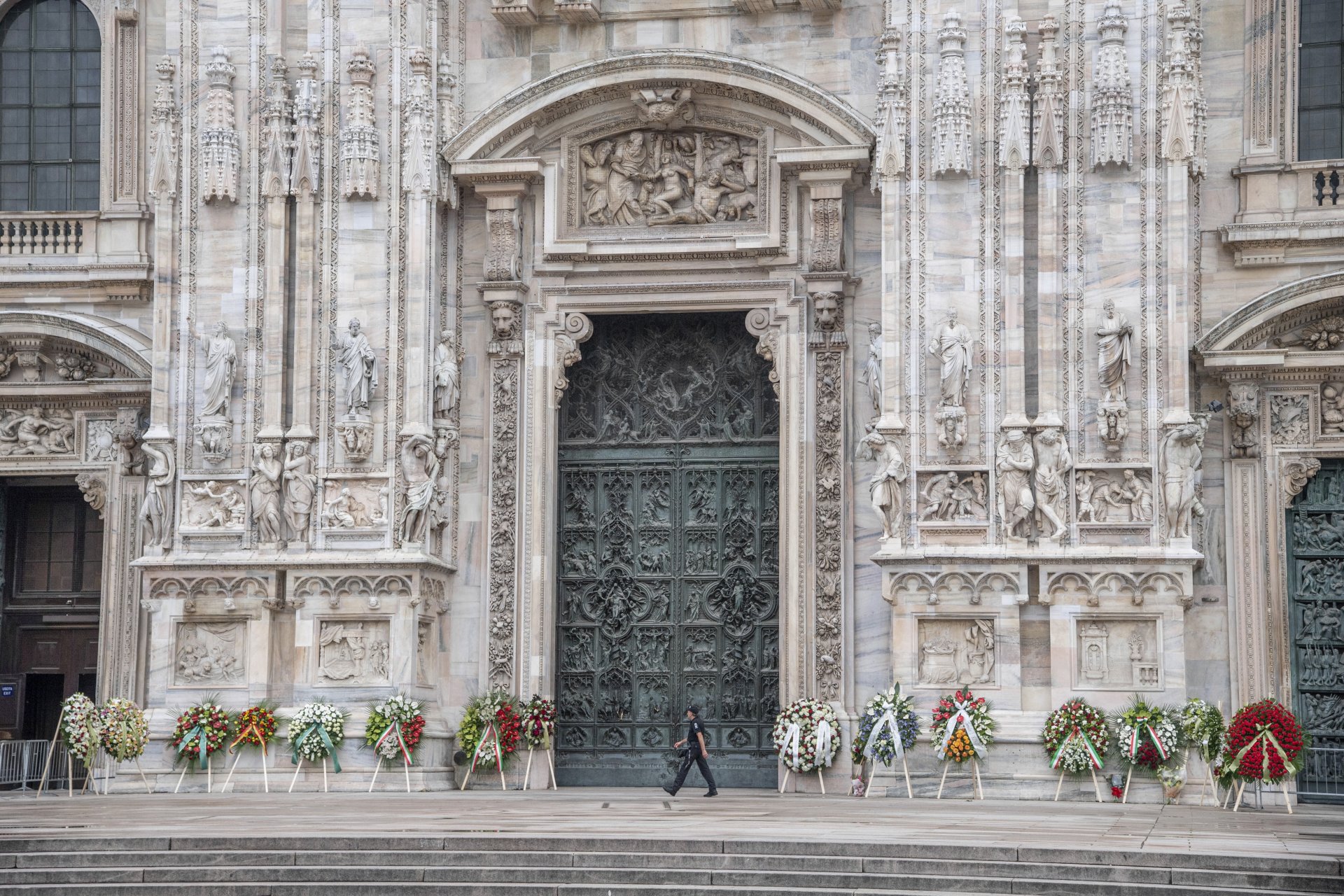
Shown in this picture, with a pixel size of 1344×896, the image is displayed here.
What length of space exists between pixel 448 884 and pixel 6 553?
48.1 feet

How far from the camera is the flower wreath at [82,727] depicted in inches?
983

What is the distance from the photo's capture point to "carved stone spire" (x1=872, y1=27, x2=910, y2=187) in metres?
25.2

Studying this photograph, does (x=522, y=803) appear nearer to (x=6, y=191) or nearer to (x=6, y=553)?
(x=6, y=553)

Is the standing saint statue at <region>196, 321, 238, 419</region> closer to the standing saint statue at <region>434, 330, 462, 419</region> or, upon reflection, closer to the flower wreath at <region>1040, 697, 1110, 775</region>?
the standing saint statue at <region>434, 330, 462, 419</region>

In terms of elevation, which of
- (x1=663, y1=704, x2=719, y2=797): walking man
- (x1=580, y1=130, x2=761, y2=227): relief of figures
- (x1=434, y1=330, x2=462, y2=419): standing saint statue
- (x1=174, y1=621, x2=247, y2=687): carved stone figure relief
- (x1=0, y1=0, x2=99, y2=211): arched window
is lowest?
(x1=663, y1=704, x2=719, y2=797): walking man

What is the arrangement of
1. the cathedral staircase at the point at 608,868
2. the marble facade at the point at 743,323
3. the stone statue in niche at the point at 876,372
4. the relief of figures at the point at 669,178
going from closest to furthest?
the cathedral staircase at the point at 608,868 → the marble facade at the point at 743,323 → the stone statue in niche at the point at 876,372 → the relief of figures at the point at 669,178

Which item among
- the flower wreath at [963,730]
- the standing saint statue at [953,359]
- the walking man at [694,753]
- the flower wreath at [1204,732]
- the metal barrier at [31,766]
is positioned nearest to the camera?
the flower wreath at [1204,732]

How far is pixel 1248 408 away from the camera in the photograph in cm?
2519

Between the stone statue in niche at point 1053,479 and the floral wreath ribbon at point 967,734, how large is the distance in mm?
2402

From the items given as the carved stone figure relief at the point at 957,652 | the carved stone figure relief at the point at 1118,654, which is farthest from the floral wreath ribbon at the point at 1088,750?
the carved stone figure relief at the point at 957,652


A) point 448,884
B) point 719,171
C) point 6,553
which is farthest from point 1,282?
point 448,884

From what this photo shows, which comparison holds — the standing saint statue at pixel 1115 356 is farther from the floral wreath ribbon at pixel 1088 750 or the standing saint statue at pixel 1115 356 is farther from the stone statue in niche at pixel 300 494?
the stone statue in niche at pixel 300 494

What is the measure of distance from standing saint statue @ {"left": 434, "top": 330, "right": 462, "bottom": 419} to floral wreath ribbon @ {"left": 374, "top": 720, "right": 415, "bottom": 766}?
13.3 ft

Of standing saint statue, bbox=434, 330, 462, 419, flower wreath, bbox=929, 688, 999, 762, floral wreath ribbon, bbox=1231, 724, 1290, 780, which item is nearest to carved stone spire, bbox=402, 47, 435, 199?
standing saint statue, bbox=434, 330, 462, 419
